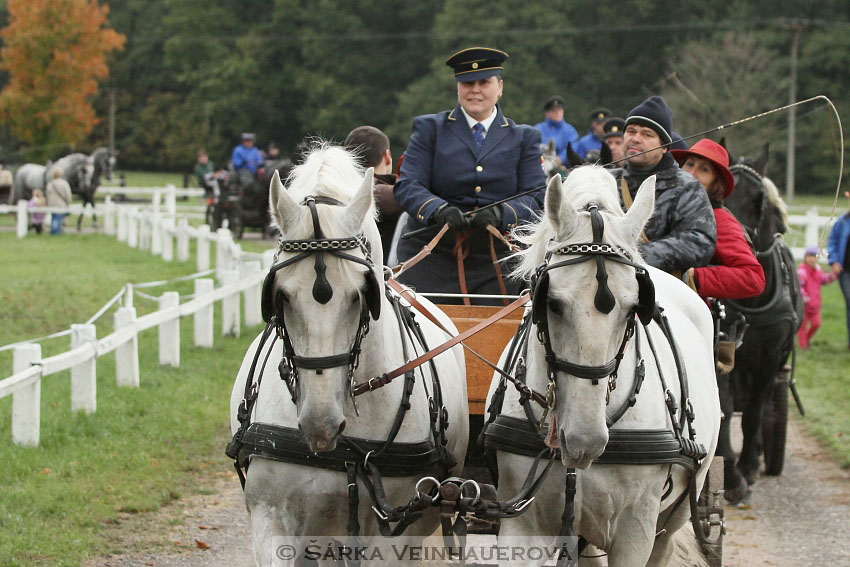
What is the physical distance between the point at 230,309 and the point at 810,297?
750 cm

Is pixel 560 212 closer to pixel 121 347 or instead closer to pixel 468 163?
pixel 468 163

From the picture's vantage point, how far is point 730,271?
657 centimetres

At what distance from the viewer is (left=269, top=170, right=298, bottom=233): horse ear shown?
13.9 ft

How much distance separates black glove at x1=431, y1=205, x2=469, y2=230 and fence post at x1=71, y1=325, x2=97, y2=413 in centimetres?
447

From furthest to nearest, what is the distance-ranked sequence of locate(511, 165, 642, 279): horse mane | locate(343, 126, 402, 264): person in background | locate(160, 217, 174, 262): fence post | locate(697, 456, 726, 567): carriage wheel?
locate(160, 217, 174, 262): fence post → locate(343, 126, 402, 264): person in background → locate(697, 456, 726, 567): carriage wheel → locate(511, 165, 642, 279): horse mane

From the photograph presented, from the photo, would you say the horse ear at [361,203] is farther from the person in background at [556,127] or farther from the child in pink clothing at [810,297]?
the child in pink clothing at [810,297]

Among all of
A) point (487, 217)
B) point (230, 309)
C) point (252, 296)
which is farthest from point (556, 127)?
point (487, 217)

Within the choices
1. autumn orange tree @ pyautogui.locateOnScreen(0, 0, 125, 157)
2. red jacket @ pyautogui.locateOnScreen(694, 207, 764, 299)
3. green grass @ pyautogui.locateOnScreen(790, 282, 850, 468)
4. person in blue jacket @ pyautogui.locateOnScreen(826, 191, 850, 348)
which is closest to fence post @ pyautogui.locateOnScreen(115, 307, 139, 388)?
red jacket @ pyautogui.locateOnScreen(694, 207, 764, 299)

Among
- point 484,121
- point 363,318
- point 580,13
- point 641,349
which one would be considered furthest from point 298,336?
point 580,13

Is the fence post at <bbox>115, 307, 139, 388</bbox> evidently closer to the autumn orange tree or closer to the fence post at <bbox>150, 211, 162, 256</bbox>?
the fence post at <bbox>150, 211, 162, 256</bbox>

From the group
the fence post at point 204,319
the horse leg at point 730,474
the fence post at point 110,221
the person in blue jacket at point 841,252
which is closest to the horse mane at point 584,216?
the horse leg at point 730,474

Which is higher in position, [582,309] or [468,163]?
[468,163]

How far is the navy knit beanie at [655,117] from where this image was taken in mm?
6492

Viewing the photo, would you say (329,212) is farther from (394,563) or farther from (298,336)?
(394,563)
